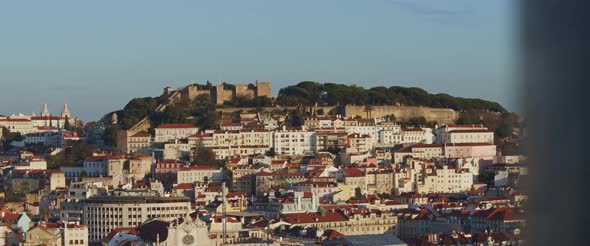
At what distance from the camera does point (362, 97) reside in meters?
53.5

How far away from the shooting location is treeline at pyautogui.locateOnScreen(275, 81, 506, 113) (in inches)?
2093

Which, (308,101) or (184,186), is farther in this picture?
(308,101)

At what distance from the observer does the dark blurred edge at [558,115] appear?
2047 mm

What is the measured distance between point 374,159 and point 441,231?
41.6 ft

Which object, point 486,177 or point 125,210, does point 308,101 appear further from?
point 125,210

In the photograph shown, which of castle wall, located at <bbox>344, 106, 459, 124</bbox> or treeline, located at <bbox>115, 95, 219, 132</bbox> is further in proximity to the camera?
castle wall, located at <bbox>344, 106, 459, 124</bbox>

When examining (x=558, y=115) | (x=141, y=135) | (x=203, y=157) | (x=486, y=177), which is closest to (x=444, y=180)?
(x=486, y=177)

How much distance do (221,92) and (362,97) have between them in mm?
4569

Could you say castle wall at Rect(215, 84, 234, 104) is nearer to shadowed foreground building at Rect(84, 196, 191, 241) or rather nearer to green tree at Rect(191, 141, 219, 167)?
green tree at Rect(191, 141, 219, 167)

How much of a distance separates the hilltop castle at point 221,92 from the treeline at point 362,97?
66 centimetres

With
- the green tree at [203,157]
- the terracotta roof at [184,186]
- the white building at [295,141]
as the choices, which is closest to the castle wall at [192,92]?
the white building at [295,141]

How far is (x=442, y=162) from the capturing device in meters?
43.8

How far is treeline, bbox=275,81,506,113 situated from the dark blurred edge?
165 feet

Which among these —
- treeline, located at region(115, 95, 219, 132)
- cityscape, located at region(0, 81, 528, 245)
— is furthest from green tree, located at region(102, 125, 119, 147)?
treeline, located at region(115, 95, 219, 132)
